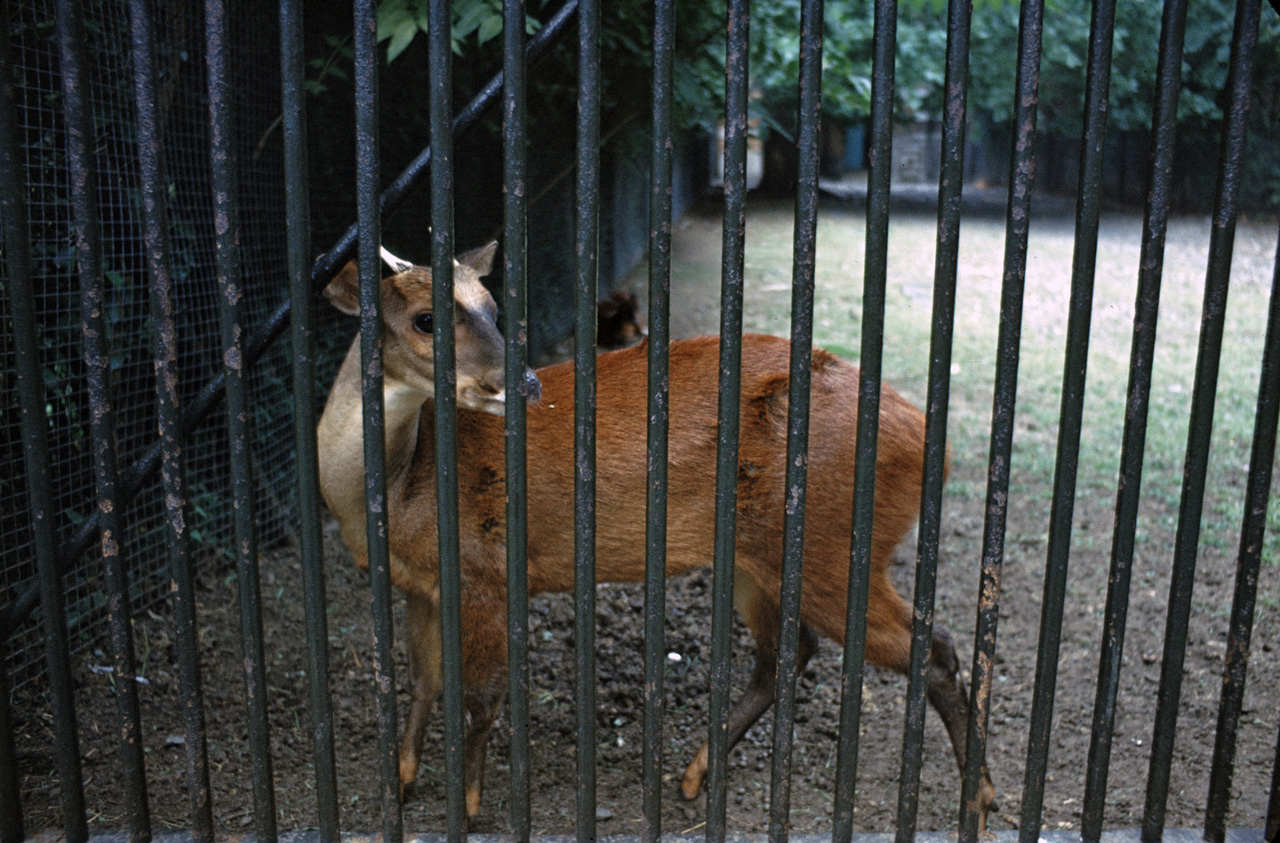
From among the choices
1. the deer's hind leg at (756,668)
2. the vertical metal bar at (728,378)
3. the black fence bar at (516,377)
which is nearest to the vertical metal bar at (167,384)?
the black fence bar at (516,377)

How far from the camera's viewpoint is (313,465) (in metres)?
1.80

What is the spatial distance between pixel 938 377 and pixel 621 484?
1663mm

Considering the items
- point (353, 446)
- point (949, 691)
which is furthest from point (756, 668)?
point (353, 446)

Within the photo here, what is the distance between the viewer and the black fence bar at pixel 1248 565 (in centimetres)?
178

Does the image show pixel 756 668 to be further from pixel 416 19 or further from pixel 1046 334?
pixel 1046 334

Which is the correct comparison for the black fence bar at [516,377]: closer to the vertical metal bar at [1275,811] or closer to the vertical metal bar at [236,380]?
the vertical metal bar at [236,380]

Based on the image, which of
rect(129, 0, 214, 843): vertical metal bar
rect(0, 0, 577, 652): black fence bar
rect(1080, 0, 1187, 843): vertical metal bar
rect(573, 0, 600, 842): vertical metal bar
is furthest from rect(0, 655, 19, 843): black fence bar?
rect(1080, 0, 1187, 843): vertical metal bar

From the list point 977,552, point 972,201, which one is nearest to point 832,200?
point 972,201

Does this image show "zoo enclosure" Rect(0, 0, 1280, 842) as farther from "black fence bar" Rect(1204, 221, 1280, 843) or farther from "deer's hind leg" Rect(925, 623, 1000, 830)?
"deer's hind leg" Rect(925, 623, 1000, 830)

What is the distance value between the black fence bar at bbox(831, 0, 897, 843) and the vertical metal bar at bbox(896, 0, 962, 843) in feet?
0.29

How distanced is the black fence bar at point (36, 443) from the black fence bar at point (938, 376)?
142cm

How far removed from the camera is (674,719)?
408 cm

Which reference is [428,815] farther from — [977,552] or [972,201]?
[972,201]

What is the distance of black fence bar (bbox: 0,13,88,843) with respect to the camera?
5.67 ft
